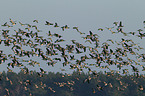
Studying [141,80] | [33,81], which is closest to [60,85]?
[33,81]

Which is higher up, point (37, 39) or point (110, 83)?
point (37, 39)

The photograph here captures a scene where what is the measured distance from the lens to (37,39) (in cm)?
4312

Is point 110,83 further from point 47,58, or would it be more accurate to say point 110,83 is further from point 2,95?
point 47,58

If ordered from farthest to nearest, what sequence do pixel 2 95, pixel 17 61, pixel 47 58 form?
pixel 2 95 < pixel 47 58 < pixel 17 61

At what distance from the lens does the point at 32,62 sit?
4425 centimetres

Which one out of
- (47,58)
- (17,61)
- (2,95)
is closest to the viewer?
(17,61)

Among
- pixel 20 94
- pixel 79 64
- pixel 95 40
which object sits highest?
pixel 95 40

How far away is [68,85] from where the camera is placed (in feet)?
224

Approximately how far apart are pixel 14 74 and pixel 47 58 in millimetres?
26061

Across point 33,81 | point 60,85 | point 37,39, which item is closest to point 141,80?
point 60,85

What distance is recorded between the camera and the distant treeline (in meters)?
66.3

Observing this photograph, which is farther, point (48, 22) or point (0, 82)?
point (0, 82)

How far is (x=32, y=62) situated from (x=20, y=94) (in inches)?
965

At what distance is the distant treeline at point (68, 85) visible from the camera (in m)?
66.3
